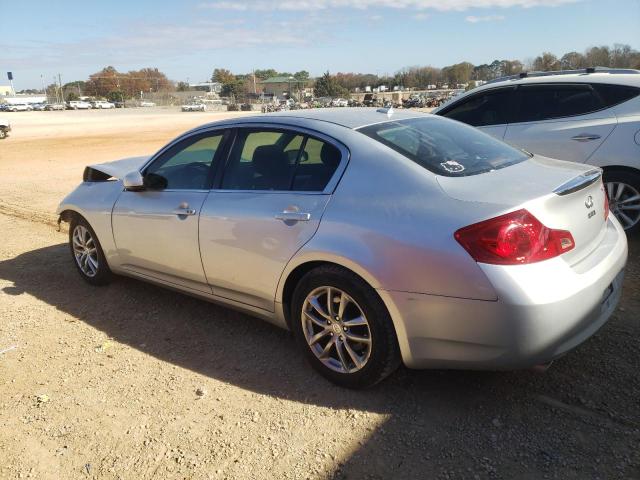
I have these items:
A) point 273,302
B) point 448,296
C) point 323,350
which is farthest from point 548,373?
point 273,302

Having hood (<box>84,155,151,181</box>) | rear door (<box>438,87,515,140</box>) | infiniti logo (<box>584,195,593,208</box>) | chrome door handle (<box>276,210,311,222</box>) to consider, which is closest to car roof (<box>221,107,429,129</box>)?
chrome door handle (<box>276,210,311,222</box>)

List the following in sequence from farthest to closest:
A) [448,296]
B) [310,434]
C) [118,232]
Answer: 1. [118,232]
2. [310,434]
3. [448,296]

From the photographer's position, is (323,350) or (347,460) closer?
(347,460)

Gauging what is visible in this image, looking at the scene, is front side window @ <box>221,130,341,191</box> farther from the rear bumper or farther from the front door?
the rear bumper

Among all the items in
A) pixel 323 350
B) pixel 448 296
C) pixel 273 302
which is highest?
pixel 448 296

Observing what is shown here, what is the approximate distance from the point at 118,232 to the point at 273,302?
1.81 metres

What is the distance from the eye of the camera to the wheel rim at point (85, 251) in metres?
4.89

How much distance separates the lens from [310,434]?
2.76 metres

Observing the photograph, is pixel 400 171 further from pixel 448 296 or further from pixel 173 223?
pixel 173 223

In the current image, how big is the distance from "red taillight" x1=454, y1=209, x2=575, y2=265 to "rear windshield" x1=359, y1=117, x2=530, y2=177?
49 cm

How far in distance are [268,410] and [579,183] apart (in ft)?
6.91

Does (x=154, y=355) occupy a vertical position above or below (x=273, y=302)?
below

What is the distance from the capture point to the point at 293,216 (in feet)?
10.3

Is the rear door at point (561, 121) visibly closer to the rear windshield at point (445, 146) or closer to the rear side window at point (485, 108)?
the rear side window at point (485, 108)
